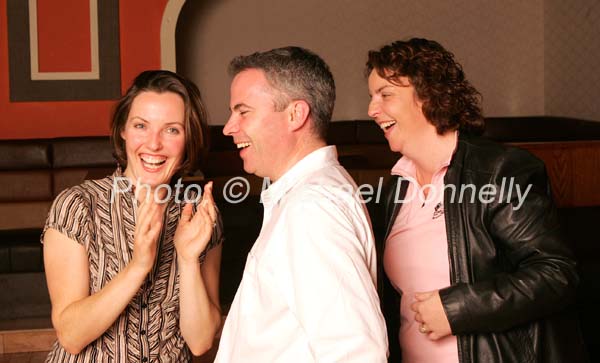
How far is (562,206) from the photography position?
4.15 m

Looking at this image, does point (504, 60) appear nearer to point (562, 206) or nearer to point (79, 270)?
point (562, 206)

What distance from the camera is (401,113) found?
2.32 meters

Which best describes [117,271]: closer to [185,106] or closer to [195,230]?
[195,230]

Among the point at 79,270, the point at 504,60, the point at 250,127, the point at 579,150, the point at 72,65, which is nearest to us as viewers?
the point at 250,127

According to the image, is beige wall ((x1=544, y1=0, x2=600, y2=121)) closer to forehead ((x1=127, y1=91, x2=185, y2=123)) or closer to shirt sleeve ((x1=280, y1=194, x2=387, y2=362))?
forehead ((x1=127, y1=91, x2=185, y2=123))

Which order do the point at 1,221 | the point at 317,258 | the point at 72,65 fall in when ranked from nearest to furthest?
the point at 317,258 < the point at 1,221 < the point at 72,65

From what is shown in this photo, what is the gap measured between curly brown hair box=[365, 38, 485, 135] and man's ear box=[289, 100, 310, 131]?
603 millimetres

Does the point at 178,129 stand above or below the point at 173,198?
above

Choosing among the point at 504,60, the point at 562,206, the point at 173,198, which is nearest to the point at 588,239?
the point at 562,206

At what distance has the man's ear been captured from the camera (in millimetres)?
1792

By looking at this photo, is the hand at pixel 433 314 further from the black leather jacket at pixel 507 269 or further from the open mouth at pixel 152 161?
the open mouth at pixel 152 161

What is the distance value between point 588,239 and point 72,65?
4.94 metres

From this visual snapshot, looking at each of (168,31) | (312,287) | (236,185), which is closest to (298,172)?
(312,287)

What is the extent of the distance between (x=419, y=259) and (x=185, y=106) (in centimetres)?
73
